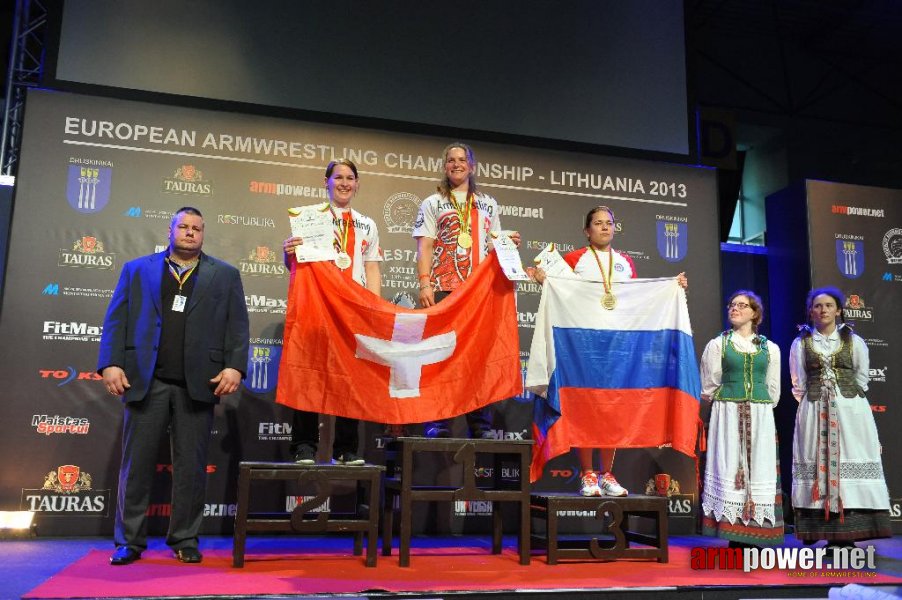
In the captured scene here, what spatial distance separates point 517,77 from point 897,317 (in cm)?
353

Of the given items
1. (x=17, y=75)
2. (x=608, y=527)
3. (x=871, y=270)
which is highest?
(x=17, y=75)

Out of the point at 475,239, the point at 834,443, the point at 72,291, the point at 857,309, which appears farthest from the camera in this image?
the point at 857,309

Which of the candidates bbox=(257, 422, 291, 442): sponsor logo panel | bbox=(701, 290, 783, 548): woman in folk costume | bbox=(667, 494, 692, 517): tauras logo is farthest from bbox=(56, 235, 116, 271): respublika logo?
bbox=(667, 494, 692, 517): tauras logo

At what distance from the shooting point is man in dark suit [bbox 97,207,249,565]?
3490 mm

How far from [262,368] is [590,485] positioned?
216cm

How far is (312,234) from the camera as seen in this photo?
383cm

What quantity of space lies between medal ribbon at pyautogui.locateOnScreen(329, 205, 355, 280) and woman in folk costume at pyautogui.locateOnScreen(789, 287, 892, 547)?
2721 millimetres

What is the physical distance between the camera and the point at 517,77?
5.76m

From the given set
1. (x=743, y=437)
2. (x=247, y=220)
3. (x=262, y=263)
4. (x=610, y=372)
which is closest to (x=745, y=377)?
(x=743, y=437)

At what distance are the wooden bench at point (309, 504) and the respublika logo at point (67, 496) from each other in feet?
4.55

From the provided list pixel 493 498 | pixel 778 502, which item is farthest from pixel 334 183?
pixel 778 502

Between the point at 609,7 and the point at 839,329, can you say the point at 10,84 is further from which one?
the point at 839,329

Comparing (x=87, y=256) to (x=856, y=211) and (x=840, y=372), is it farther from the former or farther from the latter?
(x=856, y=211)

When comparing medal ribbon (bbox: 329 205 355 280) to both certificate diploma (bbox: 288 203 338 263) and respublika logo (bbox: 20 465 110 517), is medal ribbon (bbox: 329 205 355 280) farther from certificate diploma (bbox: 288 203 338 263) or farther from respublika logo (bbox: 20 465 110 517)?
respublika logo (bbox: 20 465 110 517)
